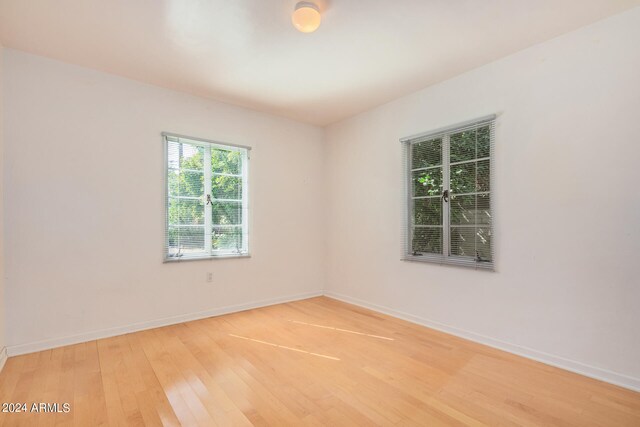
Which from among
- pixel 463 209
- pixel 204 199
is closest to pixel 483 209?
pixel 463 209

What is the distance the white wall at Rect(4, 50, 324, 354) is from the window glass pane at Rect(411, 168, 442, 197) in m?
Answer: 2.10

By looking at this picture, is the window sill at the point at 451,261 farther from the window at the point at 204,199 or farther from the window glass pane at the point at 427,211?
the window at the point at 204,199

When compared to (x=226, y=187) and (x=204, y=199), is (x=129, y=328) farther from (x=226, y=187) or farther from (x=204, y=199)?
(x=226, y=187)

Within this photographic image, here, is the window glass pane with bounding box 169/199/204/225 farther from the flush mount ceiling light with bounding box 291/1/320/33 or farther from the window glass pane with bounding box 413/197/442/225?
the window glass pane with bounding box 413/197/442/225

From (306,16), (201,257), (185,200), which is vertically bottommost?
(201,257)

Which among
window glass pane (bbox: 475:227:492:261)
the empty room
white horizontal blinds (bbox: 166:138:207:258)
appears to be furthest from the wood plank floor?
white horizontal blinds (bbox: 166:138:207:258)

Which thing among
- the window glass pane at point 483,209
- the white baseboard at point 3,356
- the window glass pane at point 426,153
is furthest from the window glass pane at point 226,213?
the window glass pane at point 483,209

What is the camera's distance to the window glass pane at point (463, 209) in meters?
3.06

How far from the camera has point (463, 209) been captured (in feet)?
10.3

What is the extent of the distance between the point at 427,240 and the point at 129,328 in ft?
11.0

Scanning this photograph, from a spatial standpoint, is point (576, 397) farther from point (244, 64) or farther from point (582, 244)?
point (244, 64)

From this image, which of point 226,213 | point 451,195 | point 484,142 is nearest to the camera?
point 484,142

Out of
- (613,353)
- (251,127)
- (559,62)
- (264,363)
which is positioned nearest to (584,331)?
(613,353)

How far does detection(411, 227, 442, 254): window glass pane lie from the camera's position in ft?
11.1
